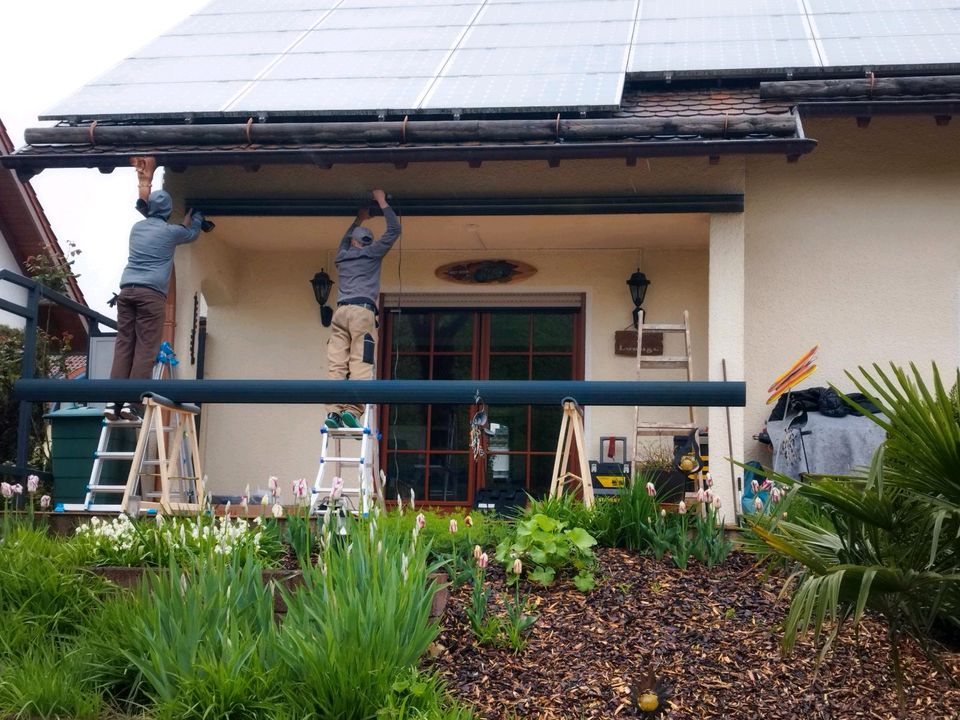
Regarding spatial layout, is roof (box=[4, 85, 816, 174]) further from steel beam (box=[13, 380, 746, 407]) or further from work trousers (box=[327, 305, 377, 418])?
steel beam (box=[13, 380, 746, 407])

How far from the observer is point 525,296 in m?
11.2

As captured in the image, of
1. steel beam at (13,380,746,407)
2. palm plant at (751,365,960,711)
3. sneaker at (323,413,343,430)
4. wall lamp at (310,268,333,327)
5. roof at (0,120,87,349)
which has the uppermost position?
roof at (0,120,87,349)

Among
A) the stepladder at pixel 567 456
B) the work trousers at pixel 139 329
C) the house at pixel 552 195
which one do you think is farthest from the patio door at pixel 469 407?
the stepladder at pixel 567 456

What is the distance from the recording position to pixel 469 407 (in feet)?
36.9

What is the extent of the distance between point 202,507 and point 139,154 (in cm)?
373

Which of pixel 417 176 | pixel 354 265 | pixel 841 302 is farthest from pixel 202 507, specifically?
pixel 841 302

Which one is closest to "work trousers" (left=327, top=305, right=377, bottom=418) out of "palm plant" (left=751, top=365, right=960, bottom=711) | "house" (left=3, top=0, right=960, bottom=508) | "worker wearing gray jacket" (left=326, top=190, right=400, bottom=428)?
"worker wearing gray jacket" (left=326, top=190, right=400, bottom=428)

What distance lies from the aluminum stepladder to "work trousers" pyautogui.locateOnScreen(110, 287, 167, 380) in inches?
8.0

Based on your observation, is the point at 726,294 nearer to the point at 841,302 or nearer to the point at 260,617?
the point at 841,302

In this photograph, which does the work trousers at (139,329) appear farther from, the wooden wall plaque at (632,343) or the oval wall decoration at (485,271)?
the wooden wall plaque at (632,343)

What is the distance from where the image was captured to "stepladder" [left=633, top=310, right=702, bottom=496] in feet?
30.9

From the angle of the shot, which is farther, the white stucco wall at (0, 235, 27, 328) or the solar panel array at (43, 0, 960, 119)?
the white stucco wall at (0, 235, 27, 328)

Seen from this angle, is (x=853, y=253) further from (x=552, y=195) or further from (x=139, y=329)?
(x=139, y=329)

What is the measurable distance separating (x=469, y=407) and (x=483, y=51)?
3.30 m
